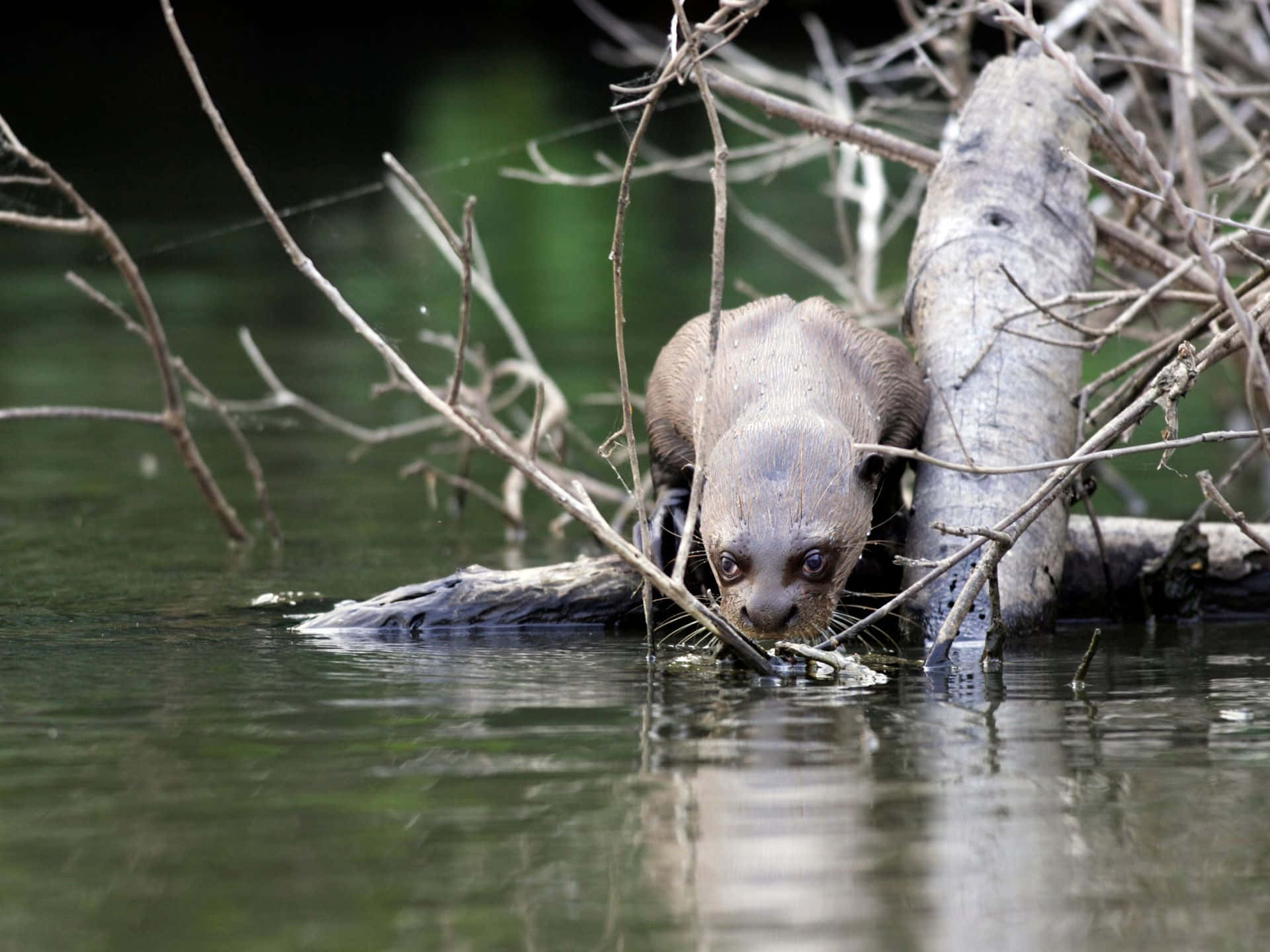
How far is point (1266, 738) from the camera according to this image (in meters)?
3.36

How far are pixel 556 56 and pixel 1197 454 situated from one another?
22295mm

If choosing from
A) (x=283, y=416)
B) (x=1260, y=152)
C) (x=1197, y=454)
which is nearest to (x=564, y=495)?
(x=1260, y=152)

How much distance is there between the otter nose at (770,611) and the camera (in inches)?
151

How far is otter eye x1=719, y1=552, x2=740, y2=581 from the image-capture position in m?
3.89

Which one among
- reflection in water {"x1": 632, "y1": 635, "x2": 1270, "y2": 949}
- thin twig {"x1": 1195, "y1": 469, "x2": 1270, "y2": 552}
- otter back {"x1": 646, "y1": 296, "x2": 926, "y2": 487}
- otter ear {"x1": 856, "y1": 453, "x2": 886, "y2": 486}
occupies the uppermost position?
otter back {"x1": 646, "y1": 296, "x2": 926, "y2": 487}

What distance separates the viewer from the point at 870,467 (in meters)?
4.09

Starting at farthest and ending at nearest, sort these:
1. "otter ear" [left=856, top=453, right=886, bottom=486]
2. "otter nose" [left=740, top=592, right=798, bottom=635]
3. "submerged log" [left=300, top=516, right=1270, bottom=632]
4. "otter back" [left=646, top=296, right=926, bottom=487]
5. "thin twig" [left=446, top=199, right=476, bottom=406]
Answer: "submerged log" [left=300, top=516, right=1270, bottom=632] < "otter back" [left=646, top=296, right=926, bottom=487] < "otter ear" [left=856, top=453, right=886, bottom=486] < "otter nose" [left=740, top=592, right=798, bottom=635] < "thin twig" [left=446, top=199, right=476, bottom=406]

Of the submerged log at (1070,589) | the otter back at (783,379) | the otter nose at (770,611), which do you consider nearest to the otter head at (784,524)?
the otter nose at (770,611)

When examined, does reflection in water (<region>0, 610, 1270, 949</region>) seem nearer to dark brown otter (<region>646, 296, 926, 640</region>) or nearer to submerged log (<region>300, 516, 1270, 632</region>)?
dark brown otter (<region>646, 296, 926, 640</region>)

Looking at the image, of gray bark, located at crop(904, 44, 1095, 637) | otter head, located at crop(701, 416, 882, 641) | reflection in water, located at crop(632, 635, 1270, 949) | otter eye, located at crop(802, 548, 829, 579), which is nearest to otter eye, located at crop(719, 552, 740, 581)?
otter head, located at crop(701, 416, 882, 641)

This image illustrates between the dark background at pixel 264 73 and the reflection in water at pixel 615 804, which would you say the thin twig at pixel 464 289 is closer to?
the reflection in water at pixel 615 804

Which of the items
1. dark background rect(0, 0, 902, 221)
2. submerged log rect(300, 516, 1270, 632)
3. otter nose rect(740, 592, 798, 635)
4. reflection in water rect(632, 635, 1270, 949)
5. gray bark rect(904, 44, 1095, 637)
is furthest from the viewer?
dark background rect(0, 0, 902, 221)

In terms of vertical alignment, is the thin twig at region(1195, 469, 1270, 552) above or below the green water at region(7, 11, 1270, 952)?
above

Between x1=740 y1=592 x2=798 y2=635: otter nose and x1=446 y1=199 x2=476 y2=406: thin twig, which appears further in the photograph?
x1=740 y1=592 x2=798 y2=635: otter nose
